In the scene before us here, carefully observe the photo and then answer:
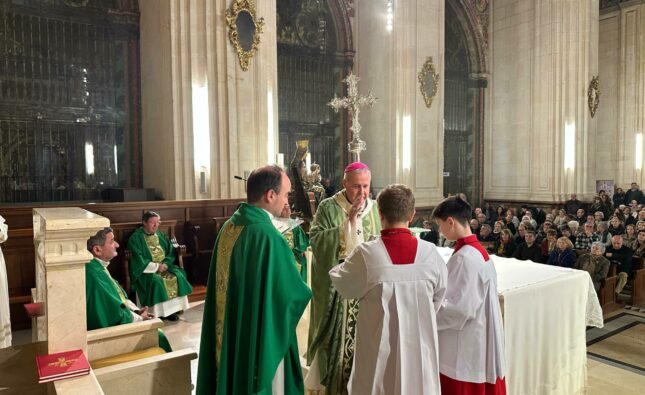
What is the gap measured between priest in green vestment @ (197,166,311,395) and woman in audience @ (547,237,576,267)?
20.4 feet

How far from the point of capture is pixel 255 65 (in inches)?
371

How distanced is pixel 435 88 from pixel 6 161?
32.9 feet

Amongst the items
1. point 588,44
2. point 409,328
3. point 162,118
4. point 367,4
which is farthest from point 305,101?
point 409,328

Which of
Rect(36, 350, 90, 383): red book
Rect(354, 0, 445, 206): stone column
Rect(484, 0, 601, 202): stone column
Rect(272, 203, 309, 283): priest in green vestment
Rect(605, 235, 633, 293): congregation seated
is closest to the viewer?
Rect(36, 350, 90, 383): red book

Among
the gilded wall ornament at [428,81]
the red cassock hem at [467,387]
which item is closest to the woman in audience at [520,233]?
the gilded wall ornament at [428,81]

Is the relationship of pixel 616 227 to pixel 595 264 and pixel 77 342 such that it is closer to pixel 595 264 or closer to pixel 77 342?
pixel 595 264

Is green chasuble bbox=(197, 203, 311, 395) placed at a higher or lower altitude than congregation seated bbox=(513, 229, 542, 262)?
higher

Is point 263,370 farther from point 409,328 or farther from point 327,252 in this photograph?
point 327,252

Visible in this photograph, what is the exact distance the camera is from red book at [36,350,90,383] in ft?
7.81

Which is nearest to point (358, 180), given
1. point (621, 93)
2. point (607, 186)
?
point (607, 186)

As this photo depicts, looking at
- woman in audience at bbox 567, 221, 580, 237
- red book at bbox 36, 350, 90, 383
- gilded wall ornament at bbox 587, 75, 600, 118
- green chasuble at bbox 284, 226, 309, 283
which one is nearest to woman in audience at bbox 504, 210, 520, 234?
woman in audience at bbox 567, 221, 580, 237

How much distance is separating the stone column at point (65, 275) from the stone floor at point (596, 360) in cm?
209

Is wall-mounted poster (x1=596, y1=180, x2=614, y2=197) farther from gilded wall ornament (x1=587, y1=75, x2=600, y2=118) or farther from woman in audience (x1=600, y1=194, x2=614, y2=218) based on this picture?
woman in audience (x1=600, y1=194, x2=614, y2=218)

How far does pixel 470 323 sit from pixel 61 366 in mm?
2232
